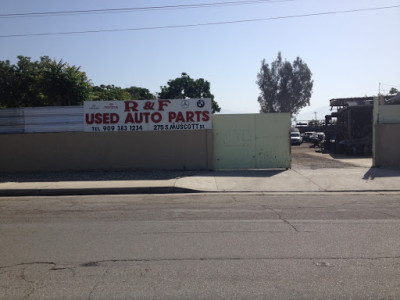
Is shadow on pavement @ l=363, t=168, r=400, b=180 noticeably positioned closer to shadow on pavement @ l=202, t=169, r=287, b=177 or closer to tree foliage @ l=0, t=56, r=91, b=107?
shadow on pavement @ l=202, t=169, r=287, b=177

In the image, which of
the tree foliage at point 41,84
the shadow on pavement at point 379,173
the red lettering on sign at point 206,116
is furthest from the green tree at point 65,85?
the shadow on pavement at point 379,173

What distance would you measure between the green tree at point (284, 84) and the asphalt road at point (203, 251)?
5411 cm

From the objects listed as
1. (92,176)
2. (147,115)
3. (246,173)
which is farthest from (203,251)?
(147,115)

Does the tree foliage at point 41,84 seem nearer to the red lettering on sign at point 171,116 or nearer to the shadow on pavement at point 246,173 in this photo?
the red lettering on sign at point 171,116

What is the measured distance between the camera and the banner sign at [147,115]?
15.5m

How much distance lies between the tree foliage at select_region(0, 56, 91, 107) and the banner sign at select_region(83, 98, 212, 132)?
5.75 m

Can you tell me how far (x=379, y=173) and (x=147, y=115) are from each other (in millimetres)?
9143

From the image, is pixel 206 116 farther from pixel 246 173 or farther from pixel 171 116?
pixel 246 173

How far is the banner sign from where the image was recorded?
15.5 meters

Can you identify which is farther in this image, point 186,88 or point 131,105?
point 186,88

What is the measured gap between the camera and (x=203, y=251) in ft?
18.1

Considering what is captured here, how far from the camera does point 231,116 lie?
15.5 meters

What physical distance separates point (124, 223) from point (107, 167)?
29.1ft

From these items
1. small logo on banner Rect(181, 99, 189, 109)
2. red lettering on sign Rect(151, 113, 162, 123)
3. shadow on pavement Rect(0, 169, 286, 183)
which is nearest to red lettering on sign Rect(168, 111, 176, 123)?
red lettering on sign Rect(151, 113, 162, 123)
